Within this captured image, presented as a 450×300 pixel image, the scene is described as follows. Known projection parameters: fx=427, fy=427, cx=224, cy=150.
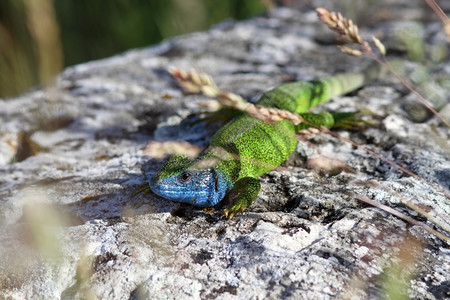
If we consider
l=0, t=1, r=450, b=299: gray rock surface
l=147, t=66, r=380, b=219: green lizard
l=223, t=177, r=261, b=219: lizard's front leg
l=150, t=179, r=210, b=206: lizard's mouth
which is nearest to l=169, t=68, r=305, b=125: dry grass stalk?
l=0, t=1, r=450, b=299: gray rock surface

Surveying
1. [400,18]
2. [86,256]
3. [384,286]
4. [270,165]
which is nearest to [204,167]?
[270,165]

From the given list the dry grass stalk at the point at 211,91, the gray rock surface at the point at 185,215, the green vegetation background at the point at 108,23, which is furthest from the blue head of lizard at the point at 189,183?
the green vegetation background at the point at 108,23

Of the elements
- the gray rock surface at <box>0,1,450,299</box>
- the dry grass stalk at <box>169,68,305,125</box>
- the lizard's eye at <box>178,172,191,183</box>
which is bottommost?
the gray rock surface at <box>0,1,450,299</box>

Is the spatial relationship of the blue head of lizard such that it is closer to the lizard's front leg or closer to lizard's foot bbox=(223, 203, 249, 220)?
the lizard's front leg

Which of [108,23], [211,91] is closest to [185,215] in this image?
[211,91]

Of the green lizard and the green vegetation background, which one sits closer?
the green lizard

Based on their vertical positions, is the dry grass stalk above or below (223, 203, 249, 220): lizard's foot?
above

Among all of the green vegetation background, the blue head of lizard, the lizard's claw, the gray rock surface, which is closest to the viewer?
the gray rock surface

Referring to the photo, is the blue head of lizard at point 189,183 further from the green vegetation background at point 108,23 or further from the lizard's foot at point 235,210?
the green vegetation background at point 108,23
